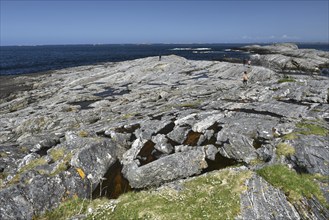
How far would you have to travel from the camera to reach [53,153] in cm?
2419

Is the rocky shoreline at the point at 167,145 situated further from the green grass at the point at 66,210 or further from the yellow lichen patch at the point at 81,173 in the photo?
the green grass at the point at 66,210

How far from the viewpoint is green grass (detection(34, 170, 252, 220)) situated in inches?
624

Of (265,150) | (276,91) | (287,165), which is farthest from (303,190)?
(276,91)

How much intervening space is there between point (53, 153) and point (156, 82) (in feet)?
119

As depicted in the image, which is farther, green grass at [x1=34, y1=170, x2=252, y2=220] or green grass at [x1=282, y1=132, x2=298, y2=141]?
green grass at [x1=282, y1=132, x2=298, y2=141]

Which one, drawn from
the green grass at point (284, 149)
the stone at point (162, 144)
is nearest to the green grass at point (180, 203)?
the green grass at point (284, 149)

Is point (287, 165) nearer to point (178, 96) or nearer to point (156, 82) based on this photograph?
point (178, 96)

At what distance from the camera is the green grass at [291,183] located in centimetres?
1753

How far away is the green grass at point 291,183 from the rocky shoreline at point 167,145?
0.27 m

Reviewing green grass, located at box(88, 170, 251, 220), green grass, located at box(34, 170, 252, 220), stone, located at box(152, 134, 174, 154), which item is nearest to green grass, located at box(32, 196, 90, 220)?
green grass, located at box(34, 170, 252, 220)

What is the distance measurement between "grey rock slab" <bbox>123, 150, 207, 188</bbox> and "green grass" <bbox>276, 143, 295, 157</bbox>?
6354mm

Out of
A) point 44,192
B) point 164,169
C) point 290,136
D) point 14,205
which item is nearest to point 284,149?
point 290,136

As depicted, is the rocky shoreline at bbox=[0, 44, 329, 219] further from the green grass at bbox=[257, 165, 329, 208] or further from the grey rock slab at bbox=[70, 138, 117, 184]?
the green grass at bbox=[257, 165, 329, 208]

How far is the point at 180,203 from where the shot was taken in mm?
16859
